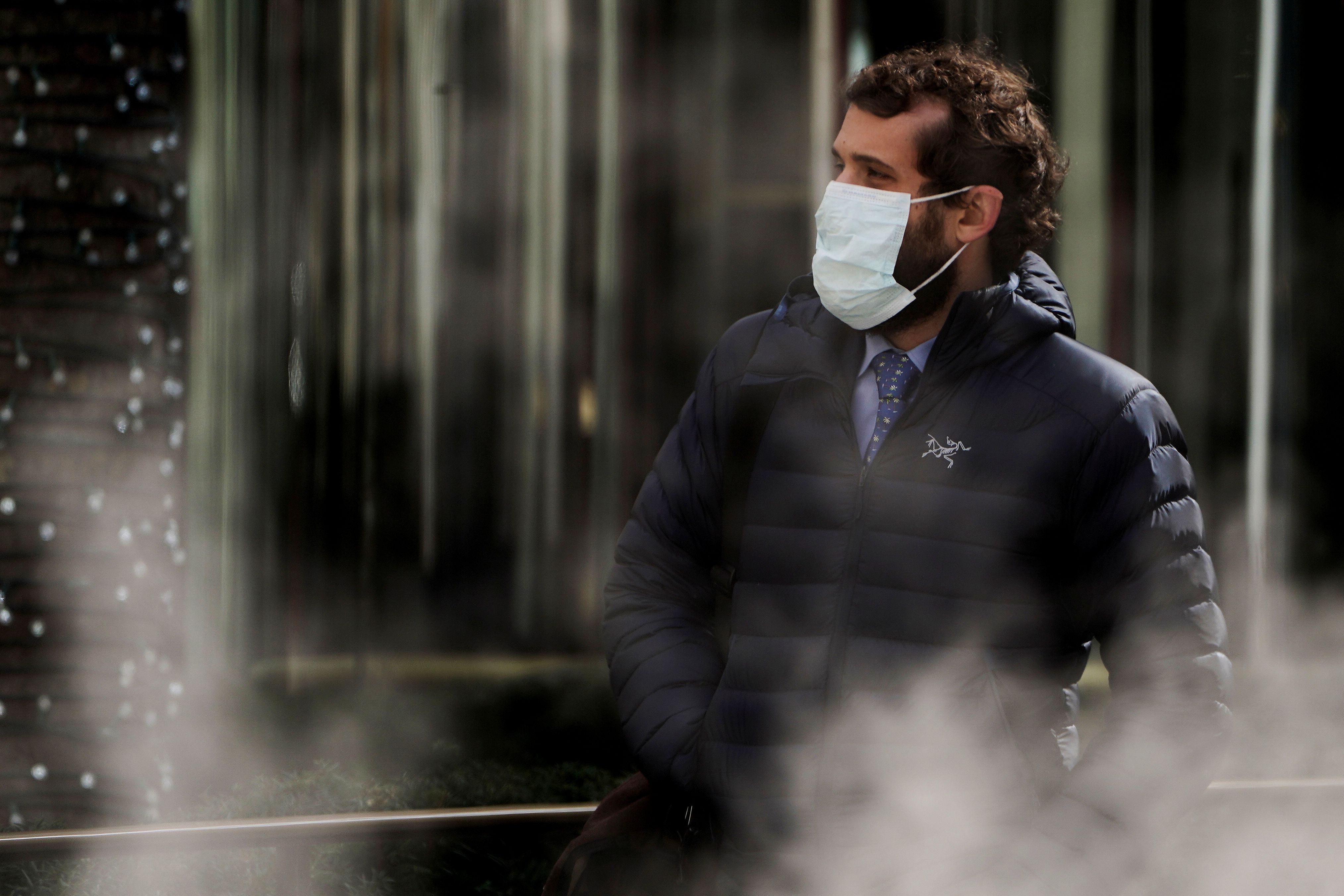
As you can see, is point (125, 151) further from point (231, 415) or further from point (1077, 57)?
point (1077, 57)

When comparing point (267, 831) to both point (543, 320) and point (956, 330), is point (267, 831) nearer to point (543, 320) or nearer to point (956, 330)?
point (956, 330)

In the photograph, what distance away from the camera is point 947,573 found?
183cm

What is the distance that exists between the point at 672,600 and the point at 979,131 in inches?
35.2

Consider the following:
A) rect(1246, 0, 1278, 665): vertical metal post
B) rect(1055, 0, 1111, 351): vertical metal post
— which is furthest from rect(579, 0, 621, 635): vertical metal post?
rect(1246, 0, 1278, 665): vertical metal post

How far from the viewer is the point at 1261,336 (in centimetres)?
542

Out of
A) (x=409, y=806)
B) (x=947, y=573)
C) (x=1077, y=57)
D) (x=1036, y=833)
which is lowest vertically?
(x=409, y=806)

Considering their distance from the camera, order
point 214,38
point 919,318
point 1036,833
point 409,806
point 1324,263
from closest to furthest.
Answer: point 1036,833
point 919,318
point 409,806
point 214,38
point 1324,263

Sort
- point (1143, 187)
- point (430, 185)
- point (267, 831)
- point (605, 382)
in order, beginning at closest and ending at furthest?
point (267, 831) < point (430, 185) < point (605, 382) < point (1143, 187)

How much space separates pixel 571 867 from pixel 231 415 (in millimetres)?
3421

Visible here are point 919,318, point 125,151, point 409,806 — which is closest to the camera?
point 919,318

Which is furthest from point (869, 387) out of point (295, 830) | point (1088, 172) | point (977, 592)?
point (1088, 172)

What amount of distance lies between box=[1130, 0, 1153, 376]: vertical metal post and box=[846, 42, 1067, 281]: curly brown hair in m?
3.44

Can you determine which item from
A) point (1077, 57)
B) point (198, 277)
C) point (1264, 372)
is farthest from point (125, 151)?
point (1264, 372)

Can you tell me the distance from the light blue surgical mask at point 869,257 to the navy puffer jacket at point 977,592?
0.34 ft
